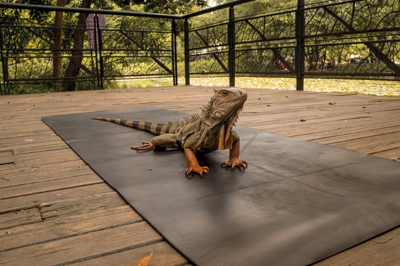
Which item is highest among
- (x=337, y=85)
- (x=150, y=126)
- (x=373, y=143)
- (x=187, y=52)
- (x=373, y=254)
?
(x=187, y=52)

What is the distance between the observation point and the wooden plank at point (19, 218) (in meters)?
1.27

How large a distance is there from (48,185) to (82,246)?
2.26 ft

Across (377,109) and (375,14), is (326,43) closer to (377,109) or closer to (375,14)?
(375,14)

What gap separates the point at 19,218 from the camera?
132cm

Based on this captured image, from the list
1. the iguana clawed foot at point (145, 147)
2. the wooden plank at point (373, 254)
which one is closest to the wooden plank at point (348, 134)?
the iguana clawed foot at point (145, 147)

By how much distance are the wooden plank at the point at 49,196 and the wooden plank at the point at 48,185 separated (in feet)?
0.15

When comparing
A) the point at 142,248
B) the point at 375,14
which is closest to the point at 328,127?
the point at 142,248

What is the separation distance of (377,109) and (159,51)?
588cm

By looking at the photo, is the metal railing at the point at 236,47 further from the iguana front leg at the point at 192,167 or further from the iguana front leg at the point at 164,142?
the iguana front leg at the point at 192,167

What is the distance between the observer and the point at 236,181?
1.68m

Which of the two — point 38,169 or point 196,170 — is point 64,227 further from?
point 38,169

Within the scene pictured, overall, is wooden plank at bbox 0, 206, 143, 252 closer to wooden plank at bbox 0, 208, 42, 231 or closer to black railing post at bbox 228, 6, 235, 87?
wooden plank at bbox 0, 208, 42, 231

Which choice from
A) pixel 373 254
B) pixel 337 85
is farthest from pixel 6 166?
pixel 337 85

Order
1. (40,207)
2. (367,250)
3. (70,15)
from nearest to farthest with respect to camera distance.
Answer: (367,250)
(40,207)
(70,15)
